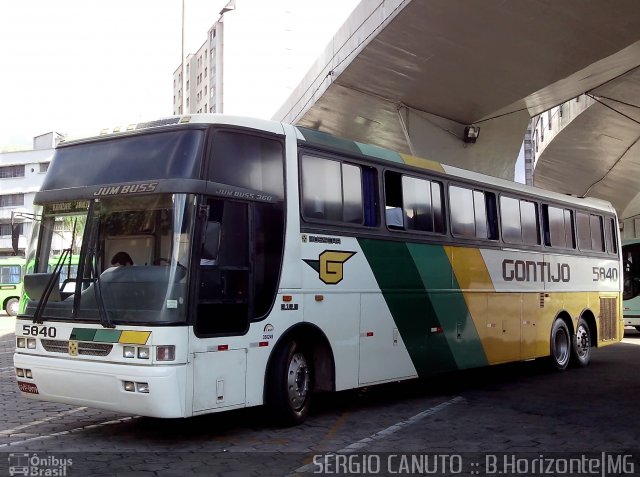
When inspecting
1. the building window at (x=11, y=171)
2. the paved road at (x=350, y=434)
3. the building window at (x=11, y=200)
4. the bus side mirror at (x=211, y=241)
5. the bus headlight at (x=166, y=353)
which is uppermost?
the building window at (x=11, y=171)

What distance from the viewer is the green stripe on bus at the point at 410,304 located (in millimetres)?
9297

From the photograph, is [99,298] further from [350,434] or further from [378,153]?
[378,153]

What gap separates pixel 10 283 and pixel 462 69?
23.8 meters

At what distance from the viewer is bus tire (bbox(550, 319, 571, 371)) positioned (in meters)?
13.4

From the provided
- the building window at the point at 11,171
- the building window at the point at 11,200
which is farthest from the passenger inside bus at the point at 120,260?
the building window at the point at 11,171

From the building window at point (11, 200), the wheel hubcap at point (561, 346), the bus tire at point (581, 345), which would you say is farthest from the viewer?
the building window at point (11, 200)

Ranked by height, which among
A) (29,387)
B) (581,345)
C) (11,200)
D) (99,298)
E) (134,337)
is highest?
(11,200)

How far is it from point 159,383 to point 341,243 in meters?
3.10

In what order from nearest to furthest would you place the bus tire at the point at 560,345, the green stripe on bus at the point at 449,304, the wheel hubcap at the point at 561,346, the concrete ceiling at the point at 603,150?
1. the green stripe on bus at the point at 449,304
2. the bus tire at the point at 560,345
3. the wheel hubcap at the point at 561,346
4. the concrete ceiling at the point at 603,150

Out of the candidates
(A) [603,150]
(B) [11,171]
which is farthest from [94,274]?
(B) [11,171]

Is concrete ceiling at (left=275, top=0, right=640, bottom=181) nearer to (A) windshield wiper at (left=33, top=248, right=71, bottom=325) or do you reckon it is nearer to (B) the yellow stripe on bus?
(A) windshield wiper at (left=33, top=248, right=71, bottom=325)

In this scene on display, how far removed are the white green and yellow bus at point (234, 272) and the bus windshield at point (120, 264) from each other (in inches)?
0.6

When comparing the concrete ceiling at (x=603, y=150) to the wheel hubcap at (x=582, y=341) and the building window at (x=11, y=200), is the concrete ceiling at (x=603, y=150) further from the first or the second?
the building window at (x=11, y=200)

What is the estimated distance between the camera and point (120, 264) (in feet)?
22.6
